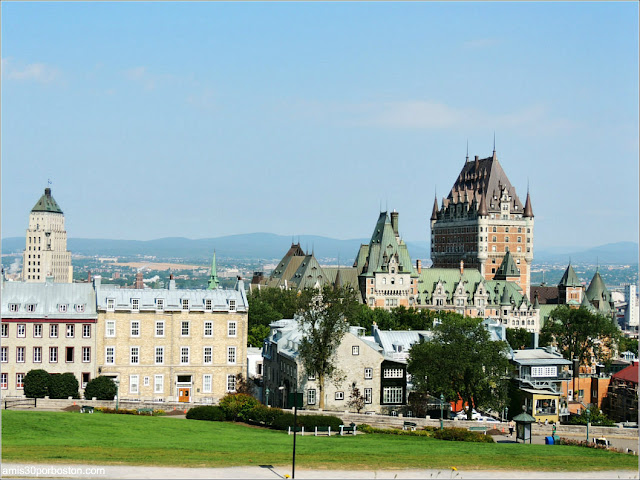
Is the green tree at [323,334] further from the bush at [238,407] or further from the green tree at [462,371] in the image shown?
the bush at [238,407]

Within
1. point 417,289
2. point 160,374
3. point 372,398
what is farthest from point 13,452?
point 417,289

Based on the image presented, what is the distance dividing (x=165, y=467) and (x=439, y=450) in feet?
55.1

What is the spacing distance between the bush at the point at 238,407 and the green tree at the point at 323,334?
11857 mm

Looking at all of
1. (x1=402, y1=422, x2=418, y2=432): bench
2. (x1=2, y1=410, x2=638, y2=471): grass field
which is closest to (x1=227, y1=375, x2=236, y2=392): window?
(x1=2, y1=410, x2=638, y2=471): grass field

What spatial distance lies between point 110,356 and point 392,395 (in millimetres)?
24236

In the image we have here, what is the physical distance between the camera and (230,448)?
49.2 m

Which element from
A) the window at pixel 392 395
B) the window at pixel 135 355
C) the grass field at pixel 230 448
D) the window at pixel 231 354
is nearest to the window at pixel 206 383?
the window at pixel 231 354

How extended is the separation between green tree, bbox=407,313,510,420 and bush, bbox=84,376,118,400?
2461cm

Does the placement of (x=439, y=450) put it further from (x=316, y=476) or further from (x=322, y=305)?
(x=322, y=305)

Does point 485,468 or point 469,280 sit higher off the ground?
point 469,280

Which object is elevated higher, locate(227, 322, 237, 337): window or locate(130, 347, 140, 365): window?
locate(227, 322, 237, 337): window

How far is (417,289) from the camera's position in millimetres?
186000

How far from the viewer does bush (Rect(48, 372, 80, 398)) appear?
7488 centimetres

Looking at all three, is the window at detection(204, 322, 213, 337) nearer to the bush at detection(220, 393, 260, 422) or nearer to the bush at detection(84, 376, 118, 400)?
the bush at detection(84, 376, 118, 400)
